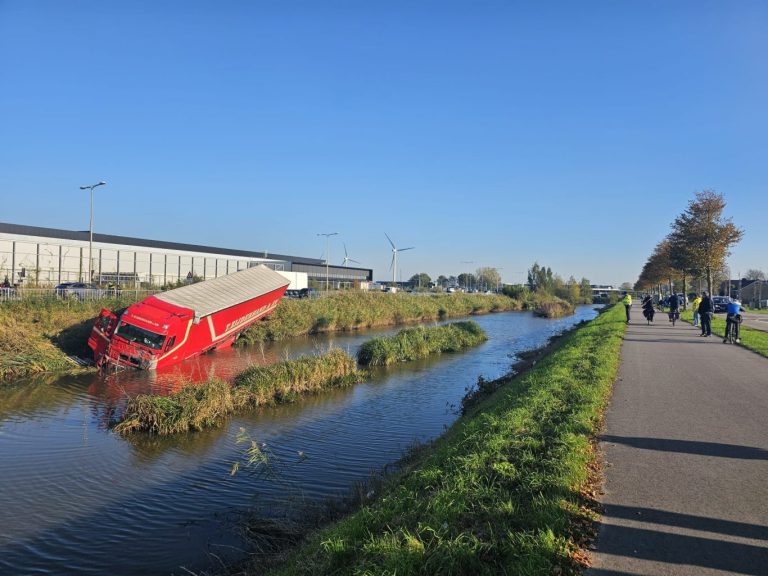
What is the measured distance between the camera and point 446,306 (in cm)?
5994

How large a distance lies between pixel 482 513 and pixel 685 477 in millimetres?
2428

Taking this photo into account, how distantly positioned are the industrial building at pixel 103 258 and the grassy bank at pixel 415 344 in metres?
18.3

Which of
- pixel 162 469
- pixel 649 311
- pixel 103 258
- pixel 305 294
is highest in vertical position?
pixel 103 258

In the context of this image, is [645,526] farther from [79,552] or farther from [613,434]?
[79,552]

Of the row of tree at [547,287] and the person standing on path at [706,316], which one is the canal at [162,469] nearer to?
the person standing on path at [706,316]

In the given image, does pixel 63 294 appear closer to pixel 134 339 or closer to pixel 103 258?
pixel 134 339

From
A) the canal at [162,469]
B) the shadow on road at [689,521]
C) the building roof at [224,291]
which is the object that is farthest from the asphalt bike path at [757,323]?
the building roof at [224,291]

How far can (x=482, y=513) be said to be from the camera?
4844 mm

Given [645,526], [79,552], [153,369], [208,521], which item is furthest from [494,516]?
[153,369]

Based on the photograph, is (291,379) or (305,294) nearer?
(291,379)

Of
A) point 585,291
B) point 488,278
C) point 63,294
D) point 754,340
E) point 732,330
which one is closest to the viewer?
point 754,340

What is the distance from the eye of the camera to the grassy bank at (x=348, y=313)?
32.0 m

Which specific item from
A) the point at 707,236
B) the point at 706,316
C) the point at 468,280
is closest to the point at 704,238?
the point at 707,236

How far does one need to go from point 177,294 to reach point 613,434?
19.3m
